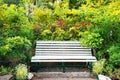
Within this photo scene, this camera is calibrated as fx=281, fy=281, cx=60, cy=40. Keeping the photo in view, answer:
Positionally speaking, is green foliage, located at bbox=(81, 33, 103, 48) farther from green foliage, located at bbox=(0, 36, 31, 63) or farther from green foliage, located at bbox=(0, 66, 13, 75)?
green foliage, located at bbox=(0, 66, 13, 75)

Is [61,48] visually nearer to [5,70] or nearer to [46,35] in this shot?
[46,35]

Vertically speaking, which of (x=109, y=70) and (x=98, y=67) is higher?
(x=98, y=67)

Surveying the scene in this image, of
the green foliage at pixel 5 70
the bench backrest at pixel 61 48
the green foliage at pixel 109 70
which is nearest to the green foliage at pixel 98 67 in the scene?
the green foliage at pixel 109 70

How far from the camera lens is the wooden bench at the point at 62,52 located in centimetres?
973

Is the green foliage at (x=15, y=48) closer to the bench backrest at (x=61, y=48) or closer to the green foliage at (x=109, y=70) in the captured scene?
the bench backrest at (x=61, y=48)

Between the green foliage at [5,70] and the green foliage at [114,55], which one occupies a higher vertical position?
the green foliage at [114,55]

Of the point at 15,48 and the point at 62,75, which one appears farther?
the point at 62,75

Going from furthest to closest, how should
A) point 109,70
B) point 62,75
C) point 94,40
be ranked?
1. point 94,40
2. point 62,75
3. point 109,70

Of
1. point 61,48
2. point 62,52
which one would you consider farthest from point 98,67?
point 61,48

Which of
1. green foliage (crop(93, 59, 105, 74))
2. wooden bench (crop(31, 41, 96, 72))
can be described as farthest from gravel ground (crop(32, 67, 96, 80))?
wooden bench (crop(31, 41, 96, 72))

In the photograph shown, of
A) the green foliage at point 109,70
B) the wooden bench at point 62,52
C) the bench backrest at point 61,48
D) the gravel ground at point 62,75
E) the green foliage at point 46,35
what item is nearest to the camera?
the green foliage at point 109,70

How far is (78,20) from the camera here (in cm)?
1130

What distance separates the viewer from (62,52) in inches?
404

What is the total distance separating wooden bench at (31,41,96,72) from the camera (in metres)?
9.73
